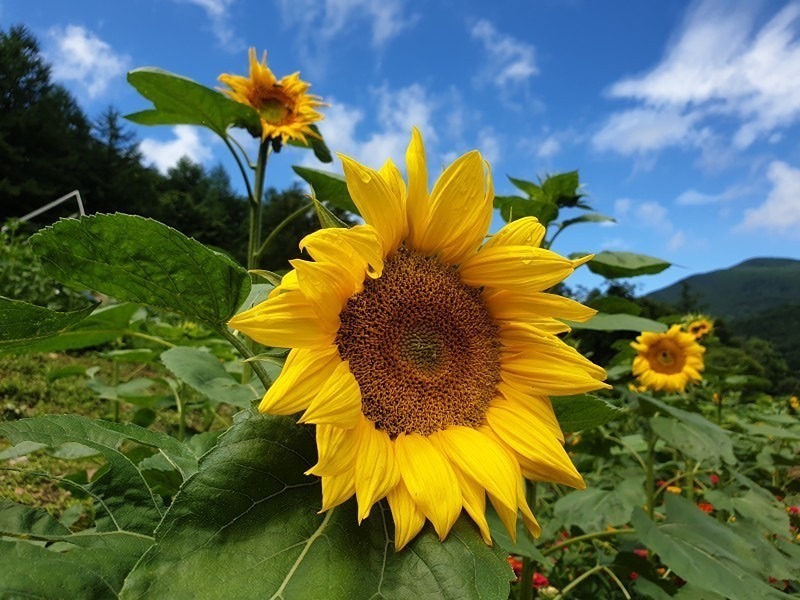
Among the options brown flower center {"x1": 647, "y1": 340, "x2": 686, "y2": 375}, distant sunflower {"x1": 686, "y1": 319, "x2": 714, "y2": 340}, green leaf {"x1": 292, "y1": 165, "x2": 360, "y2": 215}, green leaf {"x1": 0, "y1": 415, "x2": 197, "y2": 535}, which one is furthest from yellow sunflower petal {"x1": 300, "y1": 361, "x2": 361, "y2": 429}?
distant sunflower {"x1": 686, "y1": 319, "x2": 714, "y2": 340}

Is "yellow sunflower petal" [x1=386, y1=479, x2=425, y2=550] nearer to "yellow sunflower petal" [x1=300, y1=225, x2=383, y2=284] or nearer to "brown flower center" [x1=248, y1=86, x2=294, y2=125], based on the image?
"yellow sunflower petal" [x1=300, y1=225, x2=383, y2=284]

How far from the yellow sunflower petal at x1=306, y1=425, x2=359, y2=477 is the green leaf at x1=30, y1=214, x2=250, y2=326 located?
0.16 meters

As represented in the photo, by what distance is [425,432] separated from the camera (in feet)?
2.05

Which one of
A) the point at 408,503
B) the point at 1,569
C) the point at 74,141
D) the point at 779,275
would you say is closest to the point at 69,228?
the point at 1,569

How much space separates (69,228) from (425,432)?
14.6 inches

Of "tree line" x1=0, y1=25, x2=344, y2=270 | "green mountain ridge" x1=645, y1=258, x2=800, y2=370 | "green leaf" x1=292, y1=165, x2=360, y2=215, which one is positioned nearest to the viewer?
"green leaf" x1=292, y1=165, x2=360, y2=215

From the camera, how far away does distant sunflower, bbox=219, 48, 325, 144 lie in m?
1.81

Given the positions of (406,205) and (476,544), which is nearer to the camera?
(476,544)

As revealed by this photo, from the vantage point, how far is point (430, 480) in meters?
0.57

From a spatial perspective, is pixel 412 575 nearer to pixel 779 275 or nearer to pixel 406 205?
pixel 406 205

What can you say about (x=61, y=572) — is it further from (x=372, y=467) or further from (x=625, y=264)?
(x=625, y=264)

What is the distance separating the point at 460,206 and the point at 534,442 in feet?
0.82

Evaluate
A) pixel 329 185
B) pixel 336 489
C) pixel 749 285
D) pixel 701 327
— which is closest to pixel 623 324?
pixel 329 185

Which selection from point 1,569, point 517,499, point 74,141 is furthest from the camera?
point 74,141
